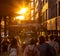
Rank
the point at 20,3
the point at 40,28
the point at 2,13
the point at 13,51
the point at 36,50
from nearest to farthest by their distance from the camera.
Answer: the point at 36,50 → the point at 13,51 → the point at 20,3 → the point at 2,13 → the point at 40,28

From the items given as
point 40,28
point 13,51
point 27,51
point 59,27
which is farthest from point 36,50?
point 40,28

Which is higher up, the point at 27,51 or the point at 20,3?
the point at 20,3

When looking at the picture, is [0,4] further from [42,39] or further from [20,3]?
[42,39]

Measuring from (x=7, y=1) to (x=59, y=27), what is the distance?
19.8 metres

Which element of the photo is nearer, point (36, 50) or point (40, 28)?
point (36, 50)

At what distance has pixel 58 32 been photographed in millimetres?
30828

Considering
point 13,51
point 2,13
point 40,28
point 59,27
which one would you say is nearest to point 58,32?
point 59,27

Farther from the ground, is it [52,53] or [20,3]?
[20,3]

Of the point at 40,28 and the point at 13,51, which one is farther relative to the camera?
the point at 40,28

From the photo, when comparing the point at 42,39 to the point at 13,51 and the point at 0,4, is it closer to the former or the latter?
the point at 13,51

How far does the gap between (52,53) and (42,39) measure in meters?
0.49

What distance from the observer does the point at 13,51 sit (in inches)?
320

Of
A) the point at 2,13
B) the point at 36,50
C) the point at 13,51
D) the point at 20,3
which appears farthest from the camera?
the point at 2,13

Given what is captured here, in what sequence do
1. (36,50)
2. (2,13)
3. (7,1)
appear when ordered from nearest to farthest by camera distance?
1. (36,50)
2. (7,1)
3. (2,13)
